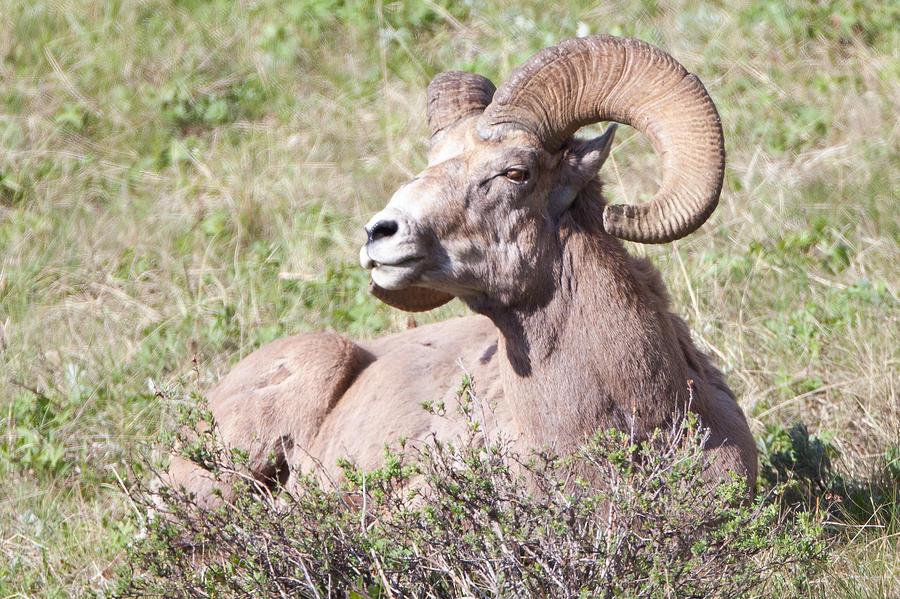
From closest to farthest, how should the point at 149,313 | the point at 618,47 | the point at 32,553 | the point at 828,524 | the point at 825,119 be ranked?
the point at 618,47 < the point at 828,524 < the point at 32,553 < the point at 149,313 < the point at 825,119

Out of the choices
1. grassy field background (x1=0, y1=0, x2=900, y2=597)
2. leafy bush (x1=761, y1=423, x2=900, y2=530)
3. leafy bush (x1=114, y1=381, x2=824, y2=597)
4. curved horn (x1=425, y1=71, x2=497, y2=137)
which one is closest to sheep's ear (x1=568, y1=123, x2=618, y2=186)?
curved horn (x1=425, y1=71, x2=497, y2=137)

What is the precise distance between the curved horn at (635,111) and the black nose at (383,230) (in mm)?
596

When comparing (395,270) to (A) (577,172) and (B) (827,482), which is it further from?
(B) (827,482)

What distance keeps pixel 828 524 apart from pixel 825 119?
16.4ft

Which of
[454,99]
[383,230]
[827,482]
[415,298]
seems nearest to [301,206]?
[415,298]

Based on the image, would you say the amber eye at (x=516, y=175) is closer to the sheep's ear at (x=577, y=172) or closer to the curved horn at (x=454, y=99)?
the sheep's ear at (x=577, y=172)

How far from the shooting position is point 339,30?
37.2 ft

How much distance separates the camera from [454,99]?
5.04m

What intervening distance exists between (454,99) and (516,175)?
0.62 metres

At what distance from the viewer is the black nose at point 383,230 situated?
441cm

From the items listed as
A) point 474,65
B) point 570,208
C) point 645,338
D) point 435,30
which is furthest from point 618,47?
point 435,30

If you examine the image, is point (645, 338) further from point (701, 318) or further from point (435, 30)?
point (435, 30)

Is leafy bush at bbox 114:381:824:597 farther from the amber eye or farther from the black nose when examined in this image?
the amber eye

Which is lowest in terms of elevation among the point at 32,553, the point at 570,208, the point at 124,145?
the point at 32,553
